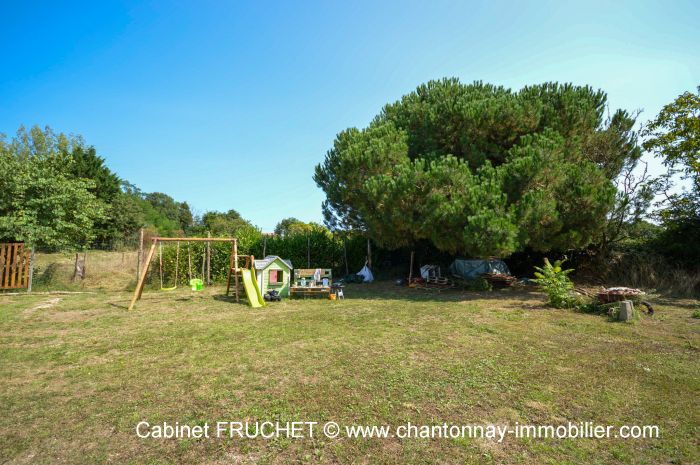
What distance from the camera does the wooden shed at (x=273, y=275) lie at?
11.2 metres

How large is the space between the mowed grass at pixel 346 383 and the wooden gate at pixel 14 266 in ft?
18.4

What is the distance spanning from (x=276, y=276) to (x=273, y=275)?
0.38 feet

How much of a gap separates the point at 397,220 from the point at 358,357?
7388 millimetres

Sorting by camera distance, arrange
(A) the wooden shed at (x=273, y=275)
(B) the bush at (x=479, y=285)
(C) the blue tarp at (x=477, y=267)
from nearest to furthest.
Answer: (A) the wooden shed at (x=273, y=275) < (B) the bush at (x=479, y=285) < (C) the blue tarp at (x=477, y=267)

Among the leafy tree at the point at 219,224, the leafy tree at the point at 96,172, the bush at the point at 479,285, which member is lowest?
the bush at the point at 479,285

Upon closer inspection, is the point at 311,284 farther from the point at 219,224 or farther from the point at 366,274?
the point at 219,224

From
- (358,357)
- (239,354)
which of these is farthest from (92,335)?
(358,357)

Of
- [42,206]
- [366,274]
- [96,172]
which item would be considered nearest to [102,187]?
[96,172]

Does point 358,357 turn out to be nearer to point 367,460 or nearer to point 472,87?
point 367,460

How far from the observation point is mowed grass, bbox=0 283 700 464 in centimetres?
282

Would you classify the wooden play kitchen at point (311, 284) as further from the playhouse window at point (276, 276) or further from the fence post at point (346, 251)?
the fence post at point (346, 251)

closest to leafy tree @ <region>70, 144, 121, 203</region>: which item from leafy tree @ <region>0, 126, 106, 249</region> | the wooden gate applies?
leafy tree @ <region>0, 126, 106, 249</region>

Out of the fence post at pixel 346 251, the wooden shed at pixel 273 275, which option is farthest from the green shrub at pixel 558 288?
the fence post at pixel 346 251

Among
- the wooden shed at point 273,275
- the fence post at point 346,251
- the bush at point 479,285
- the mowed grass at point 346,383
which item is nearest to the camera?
the mowed grass at point 346,383
